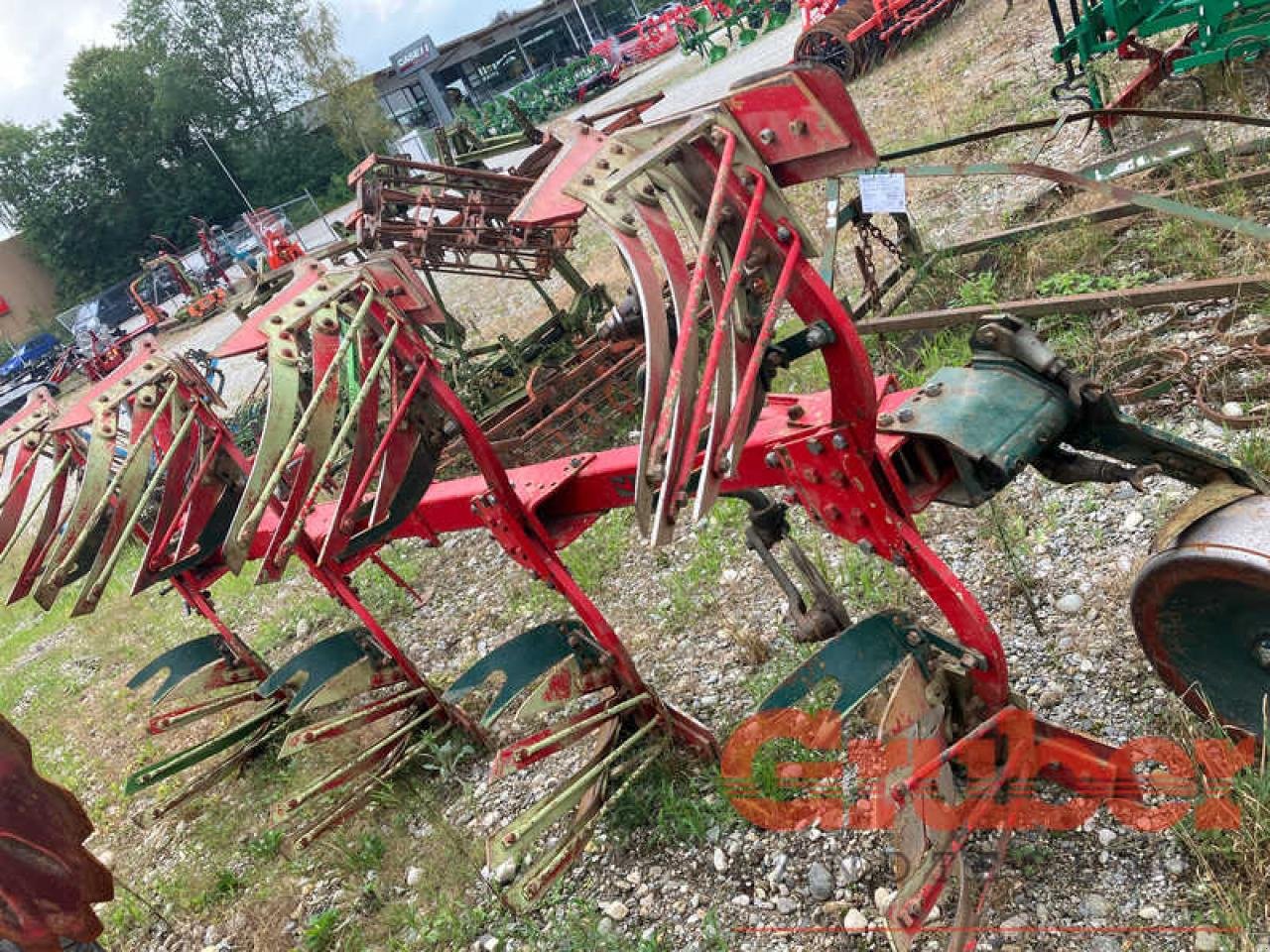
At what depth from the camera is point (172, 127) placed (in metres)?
40.4

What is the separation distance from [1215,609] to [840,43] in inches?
513

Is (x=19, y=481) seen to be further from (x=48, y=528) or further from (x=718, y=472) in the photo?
(x=718, y=472)

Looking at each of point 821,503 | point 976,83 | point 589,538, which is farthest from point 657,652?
point 976,83

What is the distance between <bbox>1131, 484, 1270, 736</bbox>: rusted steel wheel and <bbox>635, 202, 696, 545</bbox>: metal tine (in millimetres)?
1486

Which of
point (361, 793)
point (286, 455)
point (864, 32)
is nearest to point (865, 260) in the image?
point (286, 455)

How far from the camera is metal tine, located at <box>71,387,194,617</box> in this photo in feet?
9.77

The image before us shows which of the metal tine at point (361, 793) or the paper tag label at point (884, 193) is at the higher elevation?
the paper tag label at point (884, 193)

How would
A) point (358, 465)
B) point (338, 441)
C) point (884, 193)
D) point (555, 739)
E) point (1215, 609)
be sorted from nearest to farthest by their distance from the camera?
point (1215, 609) < point (338, 441) < point (358, 465) < point (555, 739) < point (884, 193)

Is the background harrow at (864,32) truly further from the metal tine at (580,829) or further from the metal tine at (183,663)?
the metal tine at (580,829)

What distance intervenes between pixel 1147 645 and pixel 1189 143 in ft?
14.0

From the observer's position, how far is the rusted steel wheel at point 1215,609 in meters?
2.24

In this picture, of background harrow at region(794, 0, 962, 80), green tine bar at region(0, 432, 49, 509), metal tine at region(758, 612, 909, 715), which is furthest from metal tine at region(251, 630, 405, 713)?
background harrow at region(794, 0, 962, 80)

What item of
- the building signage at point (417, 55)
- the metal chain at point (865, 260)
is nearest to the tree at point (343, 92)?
the building signage at point (417, 55)

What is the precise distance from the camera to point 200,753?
447 cm
